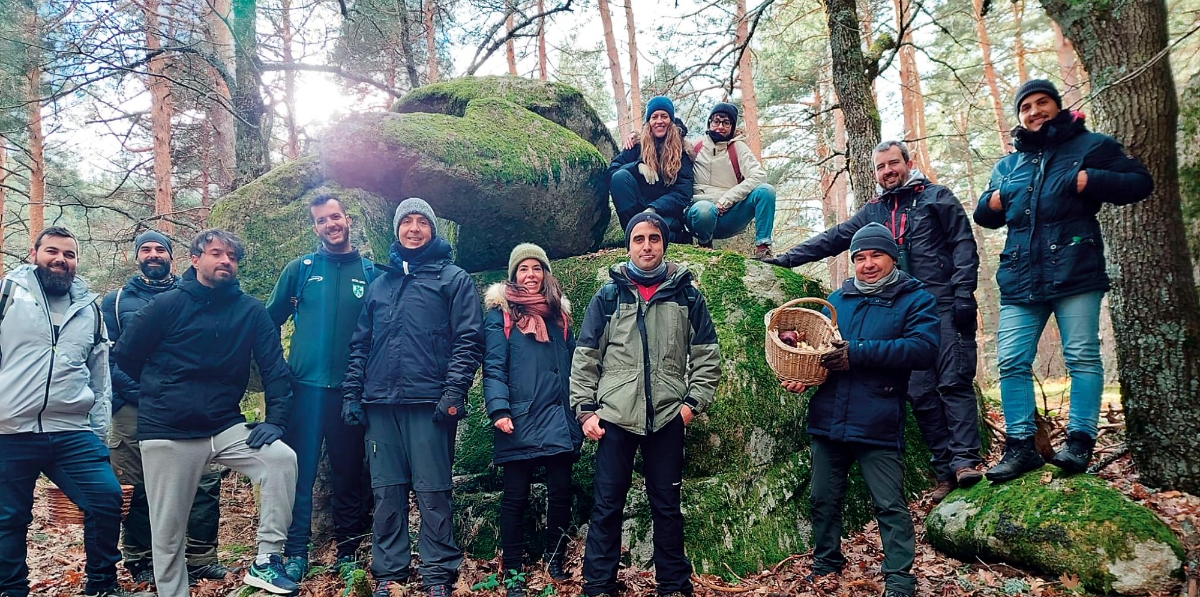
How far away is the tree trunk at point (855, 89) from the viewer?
23.0 feet

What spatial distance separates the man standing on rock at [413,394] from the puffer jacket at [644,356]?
2.72 feet

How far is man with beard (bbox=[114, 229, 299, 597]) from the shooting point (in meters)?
4.11

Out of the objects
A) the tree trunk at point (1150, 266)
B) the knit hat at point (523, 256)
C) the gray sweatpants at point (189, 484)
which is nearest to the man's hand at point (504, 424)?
the knit hat at point (523, 256)

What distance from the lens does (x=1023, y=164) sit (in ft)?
14.1

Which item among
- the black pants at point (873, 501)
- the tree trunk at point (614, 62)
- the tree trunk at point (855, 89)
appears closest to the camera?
the black pants at point (873, 501)

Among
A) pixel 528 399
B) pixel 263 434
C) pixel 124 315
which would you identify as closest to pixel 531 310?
pixel 528 399

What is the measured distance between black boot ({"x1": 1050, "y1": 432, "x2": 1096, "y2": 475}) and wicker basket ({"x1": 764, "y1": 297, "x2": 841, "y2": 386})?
169 centimetres

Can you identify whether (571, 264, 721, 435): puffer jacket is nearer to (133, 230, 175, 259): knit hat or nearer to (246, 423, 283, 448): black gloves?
(246, 423, 283, 448): black gloves

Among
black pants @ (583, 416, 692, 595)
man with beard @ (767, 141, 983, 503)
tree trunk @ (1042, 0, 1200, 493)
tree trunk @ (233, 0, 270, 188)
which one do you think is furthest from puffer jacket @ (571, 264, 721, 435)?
tree trunk @ (233, 0, 270, 188)

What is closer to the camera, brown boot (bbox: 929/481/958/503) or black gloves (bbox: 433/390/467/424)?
black gloves (bbox: 433/390/467/424)

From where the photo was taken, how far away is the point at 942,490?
16.0 feet

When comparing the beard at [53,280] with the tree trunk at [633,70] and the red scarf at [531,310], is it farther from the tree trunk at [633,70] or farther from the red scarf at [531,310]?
the tree trunk at [633,70]

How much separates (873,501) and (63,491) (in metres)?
5.21

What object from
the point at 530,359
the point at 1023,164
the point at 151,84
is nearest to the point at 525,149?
the point at 530,359
